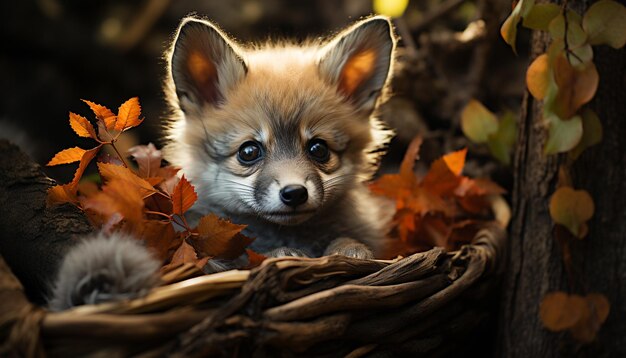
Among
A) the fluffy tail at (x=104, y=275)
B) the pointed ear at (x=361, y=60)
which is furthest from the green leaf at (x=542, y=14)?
the fluffy tail at (x=104, y=275)

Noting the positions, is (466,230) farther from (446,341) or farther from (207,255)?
(207,255)

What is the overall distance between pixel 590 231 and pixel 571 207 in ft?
0.46

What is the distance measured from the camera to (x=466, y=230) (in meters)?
1.96

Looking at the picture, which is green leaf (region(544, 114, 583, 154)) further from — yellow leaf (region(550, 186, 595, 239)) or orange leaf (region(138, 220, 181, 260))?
orange leaf (region(138, 220, 181, 260))

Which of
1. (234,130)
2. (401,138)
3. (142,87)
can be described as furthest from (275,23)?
(234,130)

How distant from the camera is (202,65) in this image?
1.79 meters

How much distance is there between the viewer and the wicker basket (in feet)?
3.15

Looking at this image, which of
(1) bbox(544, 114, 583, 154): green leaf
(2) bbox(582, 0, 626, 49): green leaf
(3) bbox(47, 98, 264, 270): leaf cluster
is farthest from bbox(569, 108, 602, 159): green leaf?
(3) bbox(47, 98, 264, 270): leaf cluster

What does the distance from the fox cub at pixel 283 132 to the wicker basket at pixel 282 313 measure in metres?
0.22

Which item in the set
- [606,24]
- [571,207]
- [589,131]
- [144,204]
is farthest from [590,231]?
[144,204]

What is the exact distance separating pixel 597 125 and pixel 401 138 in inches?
45.7

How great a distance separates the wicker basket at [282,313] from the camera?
0.96m

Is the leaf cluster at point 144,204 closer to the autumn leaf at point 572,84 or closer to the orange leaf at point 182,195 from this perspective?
the orange leaf at point 182,195

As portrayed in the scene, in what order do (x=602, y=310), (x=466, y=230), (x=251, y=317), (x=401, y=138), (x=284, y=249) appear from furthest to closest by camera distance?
(x=401, y=138) → (x=466, y=230) → (x=284, y=249) → (x=602, y=310) → (x=251, y=317)
